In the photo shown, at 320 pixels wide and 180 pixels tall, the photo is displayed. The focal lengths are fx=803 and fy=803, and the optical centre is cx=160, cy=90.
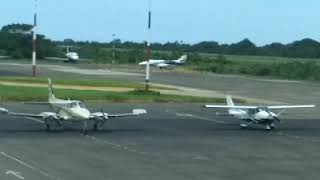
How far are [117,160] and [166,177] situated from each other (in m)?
4.49

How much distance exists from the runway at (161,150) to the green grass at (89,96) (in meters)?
12.8

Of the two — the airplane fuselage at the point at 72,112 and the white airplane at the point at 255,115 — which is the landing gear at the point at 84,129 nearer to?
the airplane fuselage at the point at 72,112

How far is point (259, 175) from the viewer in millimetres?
25734

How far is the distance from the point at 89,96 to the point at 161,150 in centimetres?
3088

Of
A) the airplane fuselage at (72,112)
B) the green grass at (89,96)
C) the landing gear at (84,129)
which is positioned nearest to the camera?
the landing gear at (84,129)

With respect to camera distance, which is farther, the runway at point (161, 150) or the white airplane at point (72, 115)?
the white airplane at point (72, 115)

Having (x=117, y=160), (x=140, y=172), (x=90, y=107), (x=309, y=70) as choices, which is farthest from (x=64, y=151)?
(x=309, y=70)

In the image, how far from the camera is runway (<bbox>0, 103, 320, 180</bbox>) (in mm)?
25891

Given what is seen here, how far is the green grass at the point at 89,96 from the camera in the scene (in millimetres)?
60219

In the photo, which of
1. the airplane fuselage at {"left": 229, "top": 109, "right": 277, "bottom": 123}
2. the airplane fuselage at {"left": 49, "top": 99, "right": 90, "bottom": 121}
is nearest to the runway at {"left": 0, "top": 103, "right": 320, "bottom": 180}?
the airplane fuselage at {"left": 229, "top": 109, "right": 277, "bottom": 123}

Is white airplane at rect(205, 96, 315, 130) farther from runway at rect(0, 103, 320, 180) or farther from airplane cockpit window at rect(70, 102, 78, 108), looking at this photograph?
airplane cockpit window at rect(70, 102, 78, 108)

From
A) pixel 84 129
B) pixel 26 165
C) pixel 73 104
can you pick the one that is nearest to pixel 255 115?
pixel 84 129

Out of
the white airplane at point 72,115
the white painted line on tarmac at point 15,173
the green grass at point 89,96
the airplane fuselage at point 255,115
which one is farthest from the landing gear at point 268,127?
the white painted line on tarmac at point 15,173

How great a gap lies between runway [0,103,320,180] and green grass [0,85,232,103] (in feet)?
42.1
